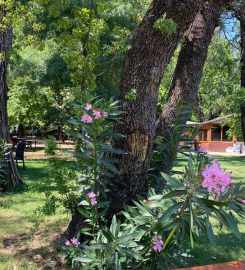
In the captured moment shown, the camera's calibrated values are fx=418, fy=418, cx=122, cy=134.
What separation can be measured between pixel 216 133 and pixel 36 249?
1547 inches

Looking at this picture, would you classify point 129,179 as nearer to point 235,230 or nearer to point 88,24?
point 235,230

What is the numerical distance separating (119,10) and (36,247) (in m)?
11.2

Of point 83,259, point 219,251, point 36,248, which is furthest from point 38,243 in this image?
point 219,251

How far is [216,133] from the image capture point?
141 ft

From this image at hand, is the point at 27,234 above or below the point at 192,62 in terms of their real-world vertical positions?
below

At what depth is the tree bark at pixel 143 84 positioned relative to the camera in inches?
157

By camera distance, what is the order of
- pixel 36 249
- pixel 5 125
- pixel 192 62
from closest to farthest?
1. pixel 36 249
2. pixel 192 62
3. pixel 5 125

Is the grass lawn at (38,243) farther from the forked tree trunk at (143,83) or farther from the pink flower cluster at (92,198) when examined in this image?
the pink flower cluster at (92,198)

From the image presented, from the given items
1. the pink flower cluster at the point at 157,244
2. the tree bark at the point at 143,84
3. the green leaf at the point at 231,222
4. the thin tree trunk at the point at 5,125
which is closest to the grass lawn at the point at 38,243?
the tree bark at the point at 143,84

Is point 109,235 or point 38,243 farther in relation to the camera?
point 38,243

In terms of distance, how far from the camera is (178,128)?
426cm

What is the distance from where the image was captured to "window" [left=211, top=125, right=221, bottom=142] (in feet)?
140

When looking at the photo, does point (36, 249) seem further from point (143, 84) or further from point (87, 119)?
point (143, 84)

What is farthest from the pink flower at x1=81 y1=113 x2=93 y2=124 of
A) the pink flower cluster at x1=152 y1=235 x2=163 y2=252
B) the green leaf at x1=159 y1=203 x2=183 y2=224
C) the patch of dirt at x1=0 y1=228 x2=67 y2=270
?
the patch of dirt at x1=0 y1=228 x2=67 y2=270
